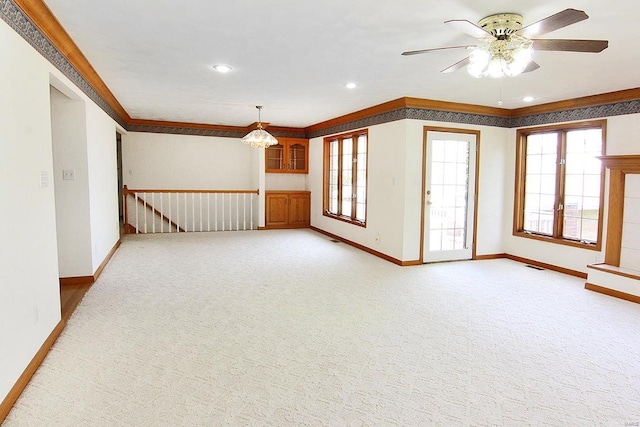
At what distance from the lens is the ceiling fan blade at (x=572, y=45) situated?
2363 millimetres

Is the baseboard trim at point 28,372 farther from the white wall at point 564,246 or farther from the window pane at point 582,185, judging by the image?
the window pane at point 582,185

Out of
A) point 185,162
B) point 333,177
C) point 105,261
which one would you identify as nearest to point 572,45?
point 105,261

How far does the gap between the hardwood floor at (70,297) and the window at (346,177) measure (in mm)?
4363

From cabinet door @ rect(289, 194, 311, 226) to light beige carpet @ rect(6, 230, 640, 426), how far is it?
4.28 m

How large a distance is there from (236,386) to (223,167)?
7622 millimetres

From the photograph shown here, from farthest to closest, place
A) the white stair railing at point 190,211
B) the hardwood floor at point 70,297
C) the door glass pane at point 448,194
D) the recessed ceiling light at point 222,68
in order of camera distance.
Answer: the white stair railing at point 190,211, the door glass pane at point 448,194, the recessed ceiling light at point 222,68, the hardwood floor at point 70,297

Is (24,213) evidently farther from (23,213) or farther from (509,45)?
(509,45)

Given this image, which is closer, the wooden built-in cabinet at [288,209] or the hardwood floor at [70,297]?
the hardwood floor at [70,297]

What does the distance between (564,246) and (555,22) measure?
4281 mm

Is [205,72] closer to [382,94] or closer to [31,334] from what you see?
[382,94]

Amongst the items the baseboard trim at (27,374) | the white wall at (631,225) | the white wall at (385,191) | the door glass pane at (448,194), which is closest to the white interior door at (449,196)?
the door glass pane at (448,194)

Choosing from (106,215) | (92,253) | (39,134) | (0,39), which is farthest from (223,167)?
(0,39)

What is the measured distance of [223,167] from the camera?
949 centimetres

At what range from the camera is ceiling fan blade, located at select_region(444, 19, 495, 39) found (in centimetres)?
218
